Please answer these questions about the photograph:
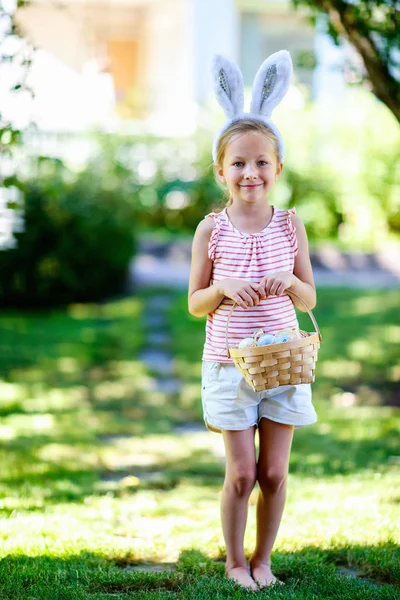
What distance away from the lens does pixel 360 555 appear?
129 inches

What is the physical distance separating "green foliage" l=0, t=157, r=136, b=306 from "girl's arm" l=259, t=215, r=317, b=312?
19.8 feet

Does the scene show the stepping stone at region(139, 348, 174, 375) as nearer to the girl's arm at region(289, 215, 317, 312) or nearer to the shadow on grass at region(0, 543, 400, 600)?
the shadow on grass at region(0, 543, 400, 600)

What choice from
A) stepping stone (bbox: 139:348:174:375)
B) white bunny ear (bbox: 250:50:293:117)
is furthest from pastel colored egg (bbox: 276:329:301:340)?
stepping stone (bbox: 139:348:174:375)

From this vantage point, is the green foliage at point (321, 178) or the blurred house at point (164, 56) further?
the blurred house at point (164, 56)

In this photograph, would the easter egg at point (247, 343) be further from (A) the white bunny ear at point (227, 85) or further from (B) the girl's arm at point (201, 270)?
(A) the white bunny ear at point (227, 85)

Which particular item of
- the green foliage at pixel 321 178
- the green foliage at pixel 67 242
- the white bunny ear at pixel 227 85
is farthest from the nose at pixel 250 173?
the green foliage at pixel 321 178

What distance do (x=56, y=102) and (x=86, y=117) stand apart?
0.86 m

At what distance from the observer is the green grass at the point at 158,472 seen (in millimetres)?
3031

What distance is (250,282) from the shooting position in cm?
281

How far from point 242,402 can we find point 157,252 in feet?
29.0

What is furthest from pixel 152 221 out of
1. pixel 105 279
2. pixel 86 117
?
pixel 105 279

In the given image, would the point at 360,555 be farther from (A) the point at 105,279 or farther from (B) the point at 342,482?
(A) the point at 105,279

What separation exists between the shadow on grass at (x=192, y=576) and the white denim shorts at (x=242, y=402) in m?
0.53

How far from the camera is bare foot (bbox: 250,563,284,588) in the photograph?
2.95 metres
